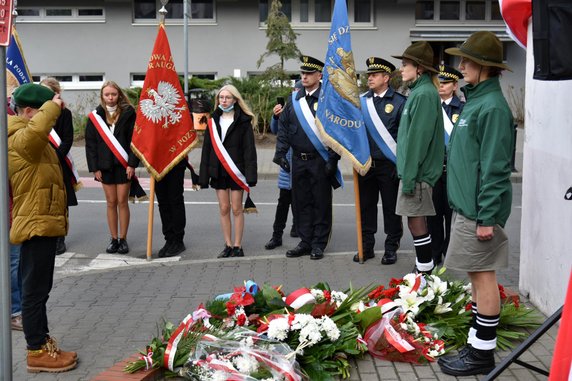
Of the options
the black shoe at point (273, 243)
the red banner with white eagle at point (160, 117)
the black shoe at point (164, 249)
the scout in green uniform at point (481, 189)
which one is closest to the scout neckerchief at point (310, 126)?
the red banner with white eagle at point (160, 117)

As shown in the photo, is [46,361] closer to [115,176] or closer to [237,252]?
[237,252]

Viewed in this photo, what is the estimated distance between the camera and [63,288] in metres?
7.50

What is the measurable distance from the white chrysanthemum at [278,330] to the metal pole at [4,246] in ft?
5.25

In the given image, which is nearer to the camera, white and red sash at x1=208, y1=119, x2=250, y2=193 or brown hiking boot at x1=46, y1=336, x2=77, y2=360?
brown hiking boot at x1=46, y1=336, x2=77, y2=360

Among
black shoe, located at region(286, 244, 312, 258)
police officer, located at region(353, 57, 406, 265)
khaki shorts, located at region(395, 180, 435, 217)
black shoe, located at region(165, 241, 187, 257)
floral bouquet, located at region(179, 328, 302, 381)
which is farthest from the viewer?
black shoe, located at region(165, 241, 187, 257)

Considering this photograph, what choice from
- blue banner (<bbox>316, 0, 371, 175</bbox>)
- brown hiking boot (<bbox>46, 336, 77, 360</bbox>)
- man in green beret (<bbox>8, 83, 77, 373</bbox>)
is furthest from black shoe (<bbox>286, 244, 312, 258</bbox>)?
man in green beret (<bbox>8, 83, 77, 373</bbox>)

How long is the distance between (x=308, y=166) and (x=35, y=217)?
156 inches

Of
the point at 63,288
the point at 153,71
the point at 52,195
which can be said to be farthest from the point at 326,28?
the point at 52,195

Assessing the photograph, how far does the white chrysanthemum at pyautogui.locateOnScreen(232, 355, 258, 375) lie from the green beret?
6.74 feet

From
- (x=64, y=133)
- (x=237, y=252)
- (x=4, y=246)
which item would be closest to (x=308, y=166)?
(x=237, y=252)

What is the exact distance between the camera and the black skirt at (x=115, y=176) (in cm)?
916

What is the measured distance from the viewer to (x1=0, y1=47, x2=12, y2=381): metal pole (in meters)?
→ 4.20

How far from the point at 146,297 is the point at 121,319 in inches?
27.0

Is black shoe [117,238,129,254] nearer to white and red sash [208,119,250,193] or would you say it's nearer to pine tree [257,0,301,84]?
white and red sash [208,119,250,193]
